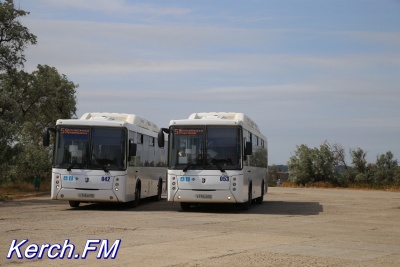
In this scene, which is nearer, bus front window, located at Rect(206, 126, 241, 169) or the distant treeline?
bus front window, located at Rect(206, 126, 241, 169)

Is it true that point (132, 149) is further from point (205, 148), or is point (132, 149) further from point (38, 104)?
point (38, 104)

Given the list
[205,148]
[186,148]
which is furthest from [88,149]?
[205,148]

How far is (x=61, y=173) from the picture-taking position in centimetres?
2684

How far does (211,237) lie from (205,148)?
946 centimetres

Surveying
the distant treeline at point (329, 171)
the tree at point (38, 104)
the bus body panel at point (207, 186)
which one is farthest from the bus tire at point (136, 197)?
the distant treeline at point (329, 171)

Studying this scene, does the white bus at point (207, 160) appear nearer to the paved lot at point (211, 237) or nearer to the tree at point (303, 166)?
the paved lot at point (211, 237)

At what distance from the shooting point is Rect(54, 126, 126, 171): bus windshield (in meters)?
27.0

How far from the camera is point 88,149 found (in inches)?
1064

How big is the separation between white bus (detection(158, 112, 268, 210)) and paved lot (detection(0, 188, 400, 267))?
0.76m

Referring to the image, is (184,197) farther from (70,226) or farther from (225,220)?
(70,226)

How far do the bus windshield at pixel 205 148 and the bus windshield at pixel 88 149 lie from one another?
1.99 m

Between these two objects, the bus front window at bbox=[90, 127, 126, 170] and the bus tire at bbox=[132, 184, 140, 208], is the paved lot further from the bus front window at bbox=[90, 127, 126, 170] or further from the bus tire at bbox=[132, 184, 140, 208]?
the bus tire at bbox=[132, 184, 140, 208]

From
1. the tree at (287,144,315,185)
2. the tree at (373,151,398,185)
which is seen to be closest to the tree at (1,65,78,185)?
the tree at (287,144,315,185)

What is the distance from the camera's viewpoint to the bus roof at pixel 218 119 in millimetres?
26672
